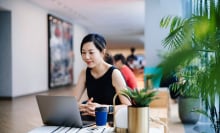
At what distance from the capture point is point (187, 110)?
18.5 ft

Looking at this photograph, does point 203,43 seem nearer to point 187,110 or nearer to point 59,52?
point 187,110

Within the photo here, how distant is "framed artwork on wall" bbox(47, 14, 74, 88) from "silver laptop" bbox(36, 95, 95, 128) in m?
10.1

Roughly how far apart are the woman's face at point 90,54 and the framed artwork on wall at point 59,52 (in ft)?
31.8

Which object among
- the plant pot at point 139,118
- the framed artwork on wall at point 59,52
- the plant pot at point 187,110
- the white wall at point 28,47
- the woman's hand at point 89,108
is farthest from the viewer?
the framed artwork on wall at point 59,52

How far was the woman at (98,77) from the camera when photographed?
85.8 inches

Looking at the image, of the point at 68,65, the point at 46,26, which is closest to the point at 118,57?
the point at 46,26

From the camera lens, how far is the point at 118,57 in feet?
18.5

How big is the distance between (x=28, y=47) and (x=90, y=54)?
8283mm

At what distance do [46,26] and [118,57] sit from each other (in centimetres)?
657

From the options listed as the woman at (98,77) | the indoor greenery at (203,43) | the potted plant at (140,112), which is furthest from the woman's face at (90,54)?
the indoor greenery at (203,43)

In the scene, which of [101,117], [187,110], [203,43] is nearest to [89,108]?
[101,117]

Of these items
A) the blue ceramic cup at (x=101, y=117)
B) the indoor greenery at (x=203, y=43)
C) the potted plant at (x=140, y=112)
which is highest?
the indoor greenery at (x=203, y=43)

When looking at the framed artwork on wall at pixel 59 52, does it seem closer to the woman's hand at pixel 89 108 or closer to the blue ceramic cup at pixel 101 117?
the woman's hand at pixel 89 108

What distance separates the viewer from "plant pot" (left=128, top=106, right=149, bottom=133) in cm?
148
